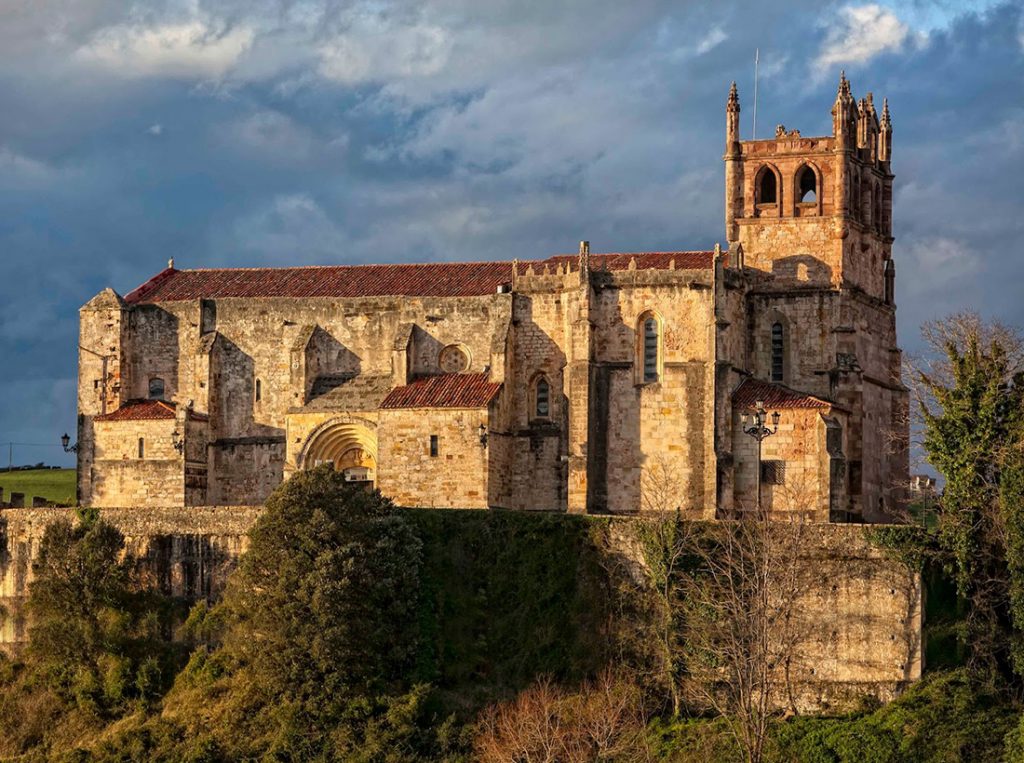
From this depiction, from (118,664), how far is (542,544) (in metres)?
15.4

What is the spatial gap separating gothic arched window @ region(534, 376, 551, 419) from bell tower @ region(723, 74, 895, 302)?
976 centimetres

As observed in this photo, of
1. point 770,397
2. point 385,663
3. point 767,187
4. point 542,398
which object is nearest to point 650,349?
point 542,398

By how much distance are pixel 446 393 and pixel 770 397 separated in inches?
495

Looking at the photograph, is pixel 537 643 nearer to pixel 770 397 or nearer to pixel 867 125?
pixel 770 397

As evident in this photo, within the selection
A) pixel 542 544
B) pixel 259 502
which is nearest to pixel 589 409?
pixel 542 544

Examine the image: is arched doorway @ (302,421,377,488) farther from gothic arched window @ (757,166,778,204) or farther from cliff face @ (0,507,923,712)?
gothic arched window @ (757,166,778,204)

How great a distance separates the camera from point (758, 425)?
7075cm

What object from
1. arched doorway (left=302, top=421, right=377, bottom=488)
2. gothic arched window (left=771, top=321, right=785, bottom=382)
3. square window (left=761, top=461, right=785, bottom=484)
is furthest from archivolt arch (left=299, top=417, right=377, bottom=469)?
gothic arched window (left=771, top=321, right=785, bottom=382)

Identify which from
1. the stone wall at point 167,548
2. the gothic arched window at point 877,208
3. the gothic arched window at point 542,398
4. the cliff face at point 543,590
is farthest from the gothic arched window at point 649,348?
the stone wall at point 167,548

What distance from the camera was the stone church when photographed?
3250 inches

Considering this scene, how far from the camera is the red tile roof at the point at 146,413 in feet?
291

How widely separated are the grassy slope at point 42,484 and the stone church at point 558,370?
34.9ft

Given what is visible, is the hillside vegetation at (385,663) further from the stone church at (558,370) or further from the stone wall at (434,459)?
the stone church at (558,370)

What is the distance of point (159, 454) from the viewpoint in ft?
289
